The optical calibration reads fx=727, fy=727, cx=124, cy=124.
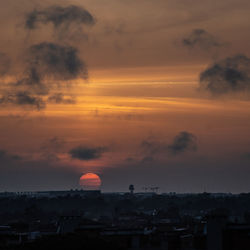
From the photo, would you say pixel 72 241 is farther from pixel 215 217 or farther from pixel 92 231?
pixel 92 231

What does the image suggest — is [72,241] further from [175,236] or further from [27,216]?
[27,216]

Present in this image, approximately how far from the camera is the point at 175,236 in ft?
215

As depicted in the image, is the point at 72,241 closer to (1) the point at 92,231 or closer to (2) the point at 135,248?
(2) the point at 135,248

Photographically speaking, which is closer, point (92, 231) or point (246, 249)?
point (246, 249)

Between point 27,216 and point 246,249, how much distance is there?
116883 millimetres

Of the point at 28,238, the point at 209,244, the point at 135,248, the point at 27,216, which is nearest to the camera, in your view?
the point at 209,244

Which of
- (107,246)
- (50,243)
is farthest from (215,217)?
(50,243)

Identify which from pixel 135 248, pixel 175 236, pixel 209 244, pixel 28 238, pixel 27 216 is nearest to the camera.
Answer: pixel 209 244

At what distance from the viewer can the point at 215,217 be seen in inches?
2036

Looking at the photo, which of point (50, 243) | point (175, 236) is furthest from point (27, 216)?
point (50, 243)

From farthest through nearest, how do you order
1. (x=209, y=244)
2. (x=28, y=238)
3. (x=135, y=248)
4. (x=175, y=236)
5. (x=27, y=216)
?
(x=27, y=216), (x=28, y=238), (x=175, y=236), (x=135, y=248), (x=209, y=244)

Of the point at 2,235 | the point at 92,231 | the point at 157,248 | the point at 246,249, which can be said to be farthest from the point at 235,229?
the point at 2,235

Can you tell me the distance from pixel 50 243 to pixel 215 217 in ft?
39.5

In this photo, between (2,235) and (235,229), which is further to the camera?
(2,235)
